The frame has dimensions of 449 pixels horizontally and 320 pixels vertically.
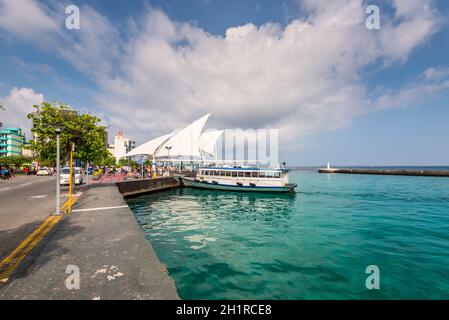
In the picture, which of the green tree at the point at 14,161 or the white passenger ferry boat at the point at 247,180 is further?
the green tree at the point at 14,161

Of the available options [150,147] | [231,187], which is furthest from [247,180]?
[150,147]

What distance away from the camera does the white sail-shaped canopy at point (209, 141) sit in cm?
6244

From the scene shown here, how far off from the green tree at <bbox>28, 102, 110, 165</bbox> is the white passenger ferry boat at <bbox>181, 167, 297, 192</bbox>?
60.7 ft

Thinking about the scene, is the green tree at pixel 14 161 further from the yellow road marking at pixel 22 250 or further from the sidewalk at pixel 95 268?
the sidewalk at pixel 95 268

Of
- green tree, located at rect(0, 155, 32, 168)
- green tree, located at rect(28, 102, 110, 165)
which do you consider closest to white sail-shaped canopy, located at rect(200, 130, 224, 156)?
green tree, located at rect(28, 102, 110, 165)

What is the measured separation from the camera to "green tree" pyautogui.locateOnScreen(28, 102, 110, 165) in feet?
50.2

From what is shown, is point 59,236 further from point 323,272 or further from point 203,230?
point 323,272

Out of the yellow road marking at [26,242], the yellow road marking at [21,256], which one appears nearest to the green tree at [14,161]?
the yellow road marking at [26,242]

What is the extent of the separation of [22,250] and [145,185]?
74.8 ft

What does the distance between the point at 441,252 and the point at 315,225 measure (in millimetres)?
5726

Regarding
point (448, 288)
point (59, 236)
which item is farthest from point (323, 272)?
point (59, 236)

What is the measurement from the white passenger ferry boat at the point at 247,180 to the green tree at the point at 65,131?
60.7ft

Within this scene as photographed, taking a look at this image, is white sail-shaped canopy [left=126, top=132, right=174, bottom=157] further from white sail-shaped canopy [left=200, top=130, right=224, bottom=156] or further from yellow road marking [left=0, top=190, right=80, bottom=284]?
yellow road marking [left=0, top=190, right=80, bottom=284]

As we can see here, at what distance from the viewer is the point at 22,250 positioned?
5324 mm
